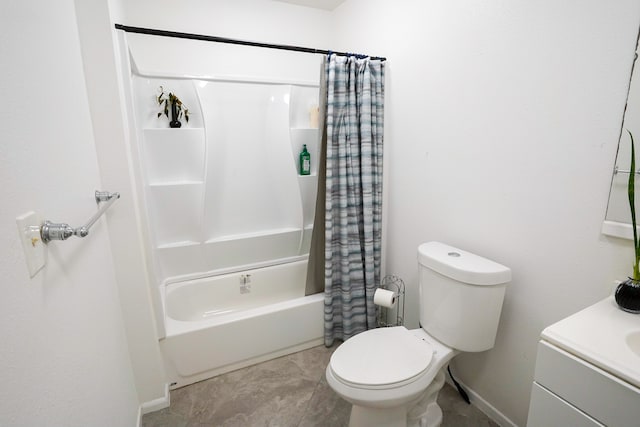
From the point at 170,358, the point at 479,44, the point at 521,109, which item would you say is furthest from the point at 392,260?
the point at 170,358

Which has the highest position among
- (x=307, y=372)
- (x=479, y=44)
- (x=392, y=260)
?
(x=479, y=44)

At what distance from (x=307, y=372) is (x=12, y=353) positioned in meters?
1.64

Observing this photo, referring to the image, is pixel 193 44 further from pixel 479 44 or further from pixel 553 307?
pixel 553 307

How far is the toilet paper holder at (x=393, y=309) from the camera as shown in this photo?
2.13 meters

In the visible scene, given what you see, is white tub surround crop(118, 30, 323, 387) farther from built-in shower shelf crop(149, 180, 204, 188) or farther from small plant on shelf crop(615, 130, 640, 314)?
small plant on shelf crop(615, 130, 640, 314)

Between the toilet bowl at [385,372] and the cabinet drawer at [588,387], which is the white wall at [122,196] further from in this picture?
the cabinet drawer at [588,387]

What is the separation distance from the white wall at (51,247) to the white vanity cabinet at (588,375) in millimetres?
1223

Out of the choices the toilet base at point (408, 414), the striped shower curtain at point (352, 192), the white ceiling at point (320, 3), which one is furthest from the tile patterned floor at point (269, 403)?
the white ceiling at point (320, 3)

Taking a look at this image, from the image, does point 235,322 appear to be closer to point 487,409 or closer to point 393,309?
point 393,309

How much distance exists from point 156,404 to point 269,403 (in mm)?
607

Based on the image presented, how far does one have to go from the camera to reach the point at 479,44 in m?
1.44

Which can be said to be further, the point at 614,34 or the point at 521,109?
the point at 521,109

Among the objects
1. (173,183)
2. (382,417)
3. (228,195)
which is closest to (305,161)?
(228,195)

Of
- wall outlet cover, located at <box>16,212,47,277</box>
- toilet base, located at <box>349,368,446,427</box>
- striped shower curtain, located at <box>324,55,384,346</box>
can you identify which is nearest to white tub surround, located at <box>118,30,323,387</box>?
striped shower curtain, located at <box>324,55,384,346</box>
